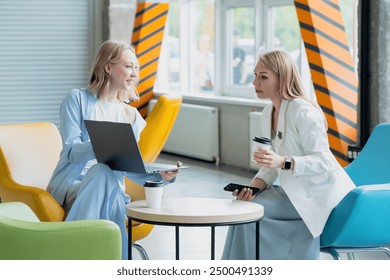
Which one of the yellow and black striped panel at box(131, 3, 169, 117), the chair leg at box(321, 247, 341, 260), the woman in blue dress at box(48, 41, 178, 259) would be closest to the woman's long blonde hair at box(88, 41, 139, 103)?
the woman in blue dress at box(48, 41, 178, 259)

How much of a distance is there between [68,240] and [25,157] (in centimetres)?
237

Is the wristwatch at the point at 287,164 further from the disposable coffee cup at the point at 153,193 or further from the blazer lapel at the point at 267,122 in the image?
the disposable coffee cup at the point at 153,193

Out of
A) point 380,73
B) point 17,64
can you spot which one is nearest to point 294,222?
point 380,73

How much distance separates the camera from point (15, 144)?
16.3 feet

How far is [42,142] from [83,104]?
63 centimetres

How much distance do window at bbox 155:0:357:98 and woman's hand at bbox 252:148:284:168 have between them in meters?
4.84

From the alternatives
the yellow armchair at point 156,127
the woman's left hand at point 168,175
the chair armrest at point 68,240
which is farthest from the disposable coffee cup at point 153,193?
the yellow armchair at point 156,127

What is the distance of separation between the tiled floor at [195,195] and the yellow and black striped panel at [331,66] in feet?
4.05

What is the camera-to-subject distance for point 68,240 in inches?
105

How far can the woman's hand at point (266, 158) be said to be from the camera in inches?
155

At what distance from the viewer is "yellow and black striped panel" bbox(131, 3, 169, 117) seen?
1118cm

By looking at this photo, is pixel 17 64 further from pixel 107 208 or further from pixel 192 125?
pixel 107 208

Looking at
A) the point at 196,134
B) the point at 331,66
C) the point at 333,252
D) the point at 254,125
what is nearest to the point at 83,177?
the point at 333,252

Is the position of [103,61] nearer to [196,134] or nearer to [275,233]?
[275,233]
